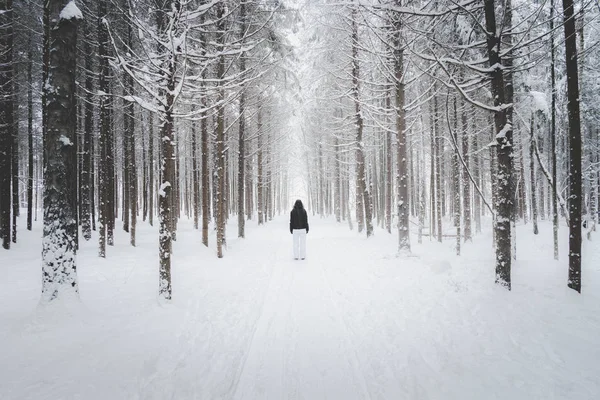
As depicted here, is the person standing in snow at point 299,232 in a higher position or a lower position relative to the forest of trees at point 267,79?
lower

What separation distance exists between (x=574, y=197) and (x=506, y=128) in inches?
70.9

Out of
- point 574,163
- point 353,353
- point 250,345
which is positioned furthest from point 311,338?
point 574,163

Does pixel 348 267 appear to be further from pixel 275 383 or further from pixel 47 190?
pixel 47 190

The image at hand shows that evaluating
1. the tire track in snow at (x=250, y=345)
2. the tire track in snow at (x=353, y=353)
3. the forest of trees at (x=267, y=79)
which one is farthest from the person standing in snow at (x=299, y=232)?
the tire track in snow at (x=353, y=353)

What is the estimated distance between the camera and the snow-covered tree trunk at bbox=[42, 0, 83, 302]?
14.4 ft

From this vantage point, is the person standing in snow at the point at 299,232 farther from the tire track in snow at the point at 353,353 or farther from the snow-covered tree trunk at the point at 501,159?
the snow-covered tree trunk at the point at 501,159

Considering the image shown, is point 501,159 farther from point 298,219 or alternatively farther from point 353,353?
point 298,219

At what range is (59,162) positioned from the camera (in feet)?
14.7

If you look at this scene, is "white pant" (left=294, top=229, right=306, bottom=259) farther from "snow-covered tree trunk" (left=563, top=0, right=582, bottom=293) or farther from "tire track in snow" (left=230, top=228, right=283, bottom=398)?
"snow-covered tree trunk" (left=563, top=0, right=582, bottom=293)

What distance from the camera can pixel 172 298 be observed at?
5633 millimetres

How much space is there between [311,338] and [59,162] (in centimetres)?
495

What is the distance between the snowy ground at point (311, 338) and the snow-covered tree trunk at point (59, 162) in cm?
56

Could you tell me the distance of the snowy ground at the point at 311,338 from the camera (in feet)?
9.48

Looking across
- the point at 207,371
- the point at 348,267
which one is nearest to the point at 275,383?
the point at 207,371
